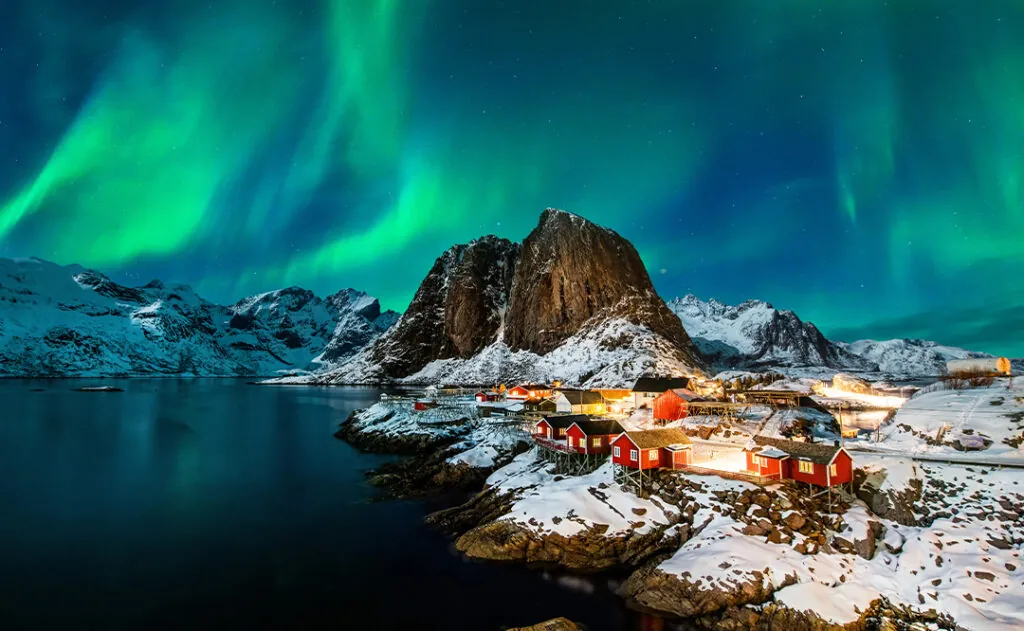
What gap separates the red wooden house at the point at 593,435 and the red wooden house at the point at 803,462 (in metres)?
12.2

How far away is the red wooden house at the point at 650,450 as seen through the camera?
3706 cm

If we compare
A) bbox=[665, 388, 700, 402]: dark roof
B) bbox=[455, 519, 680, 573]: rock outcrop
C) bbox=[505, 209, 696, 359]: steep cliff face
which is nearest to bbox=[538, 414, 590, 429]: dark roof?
bbox=[455, 519, 680, 573]: rock outcrop

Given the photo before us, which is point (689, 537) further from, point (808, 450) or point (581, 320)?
point (581, 320)

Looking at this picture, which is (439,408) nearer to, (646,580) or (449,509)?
(449,509)

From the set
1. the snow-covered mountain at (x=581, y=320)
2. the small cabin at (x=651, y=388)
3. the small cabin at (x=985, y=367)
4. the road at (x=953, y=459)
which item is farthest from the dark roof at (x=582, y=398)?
the snow-covered mountain at (x=581, y=320)

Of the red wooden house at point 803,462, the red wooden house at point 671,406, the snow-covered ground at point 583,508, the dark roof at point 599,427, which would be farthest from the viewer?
the red wooden house at point 671,406

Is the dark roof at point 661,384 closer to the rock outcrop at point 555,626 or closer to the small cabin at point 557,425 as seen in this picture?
the small cabin at point 557,425

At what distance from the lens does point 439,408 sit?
81.8 meters

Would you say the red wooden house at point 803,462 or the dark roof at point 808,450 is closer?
the red wooden house at point 803,462

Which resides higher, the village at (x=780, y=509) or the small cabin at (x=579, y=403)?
the small cabin at (x=579, y=403)

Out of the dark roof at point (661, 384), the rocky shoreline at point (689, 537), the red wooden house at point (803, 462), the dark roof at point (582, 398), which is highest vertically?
the dark roof at point (661, 384)

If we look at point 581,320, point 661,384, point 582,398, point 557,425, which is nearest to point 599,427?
point 557,425

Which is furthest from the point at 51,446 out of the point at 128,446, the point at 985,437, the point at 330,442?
the point at 985,437

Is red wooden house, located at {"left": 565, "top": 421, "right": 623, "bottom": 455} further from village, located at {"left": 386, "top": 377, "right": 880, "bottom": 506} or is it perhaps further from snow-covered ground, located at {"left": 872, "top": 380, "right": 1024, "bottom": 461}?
snow-covered ground, located at {"left": 872, "top": 380, "right": 1024, "bottom": 461}
